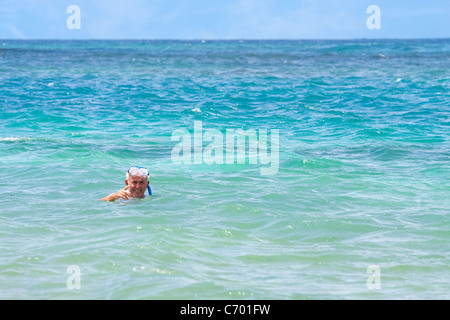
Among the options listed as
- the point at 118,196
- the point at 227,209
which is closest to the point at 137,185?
the point at 118,196

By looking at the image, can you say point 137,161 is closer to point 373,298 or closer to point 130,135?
point 130,135

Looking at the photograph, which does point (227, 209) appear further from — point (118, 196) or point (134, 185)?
point (118, 196)

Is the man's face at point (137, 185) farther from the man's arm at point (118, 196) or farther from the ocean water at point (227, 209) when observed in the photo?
the ocean water at point (227, 209)

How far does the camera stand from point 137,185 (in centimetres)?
895

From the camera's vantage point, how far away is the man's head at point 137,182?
29.3 feet

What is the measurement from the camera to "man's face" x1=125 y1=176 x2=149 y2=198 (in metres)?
8.94

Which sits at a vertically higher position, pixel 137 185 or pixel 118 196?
pixel 137 185

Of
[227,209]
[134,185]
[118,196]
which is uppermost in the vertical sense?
[134,185]

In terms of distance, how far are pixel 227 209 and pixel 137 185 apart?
1338 mm

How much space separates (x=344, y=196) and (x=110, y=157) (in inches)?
206

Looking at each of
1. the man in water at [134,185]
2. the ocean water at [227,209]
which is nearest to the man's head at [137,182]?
the man in water at [134,185]

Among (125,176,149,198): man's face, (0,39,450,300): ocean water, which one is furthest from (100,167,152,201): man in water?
(0,39,450,300): ocean water

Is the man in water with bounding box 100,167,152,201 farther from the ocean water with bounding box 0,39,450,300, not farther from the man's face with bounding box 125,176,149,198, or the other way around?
the ocean water with bounding box 0,39,450,300

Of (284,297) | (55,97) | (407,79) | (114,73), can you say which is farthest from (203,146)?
(114,73)
